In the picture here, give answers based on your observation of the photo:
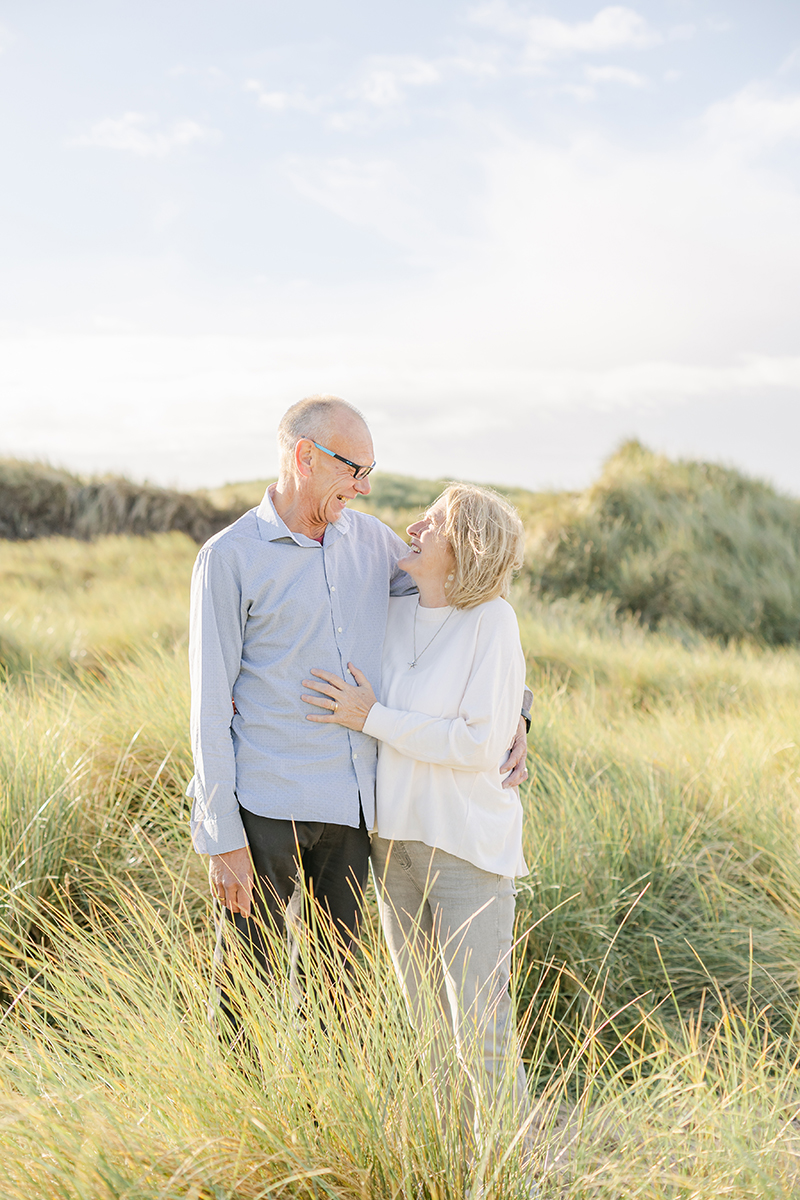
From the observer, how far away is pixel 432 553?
274 cm

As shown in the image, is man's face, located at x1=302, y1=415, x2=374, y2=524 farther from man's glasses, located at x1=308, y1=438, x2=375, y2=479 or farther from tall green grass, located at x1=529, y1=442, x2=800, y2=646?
tall green grass, located at x1=529, y1=442, x2=800, y2=646

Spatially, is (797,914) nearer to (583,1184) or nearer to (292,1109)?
(583,1184)

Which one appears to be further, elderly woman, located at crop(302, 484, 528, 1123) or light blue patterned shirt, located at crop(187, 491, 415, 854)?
light blue patterned shirt, located at crop(187, 491, 415, 854)

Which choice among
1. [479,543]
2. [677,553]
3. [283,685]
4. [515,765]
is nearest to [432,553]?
[479,543]

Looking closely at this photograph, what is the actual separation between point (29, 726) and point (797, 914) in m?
4.03

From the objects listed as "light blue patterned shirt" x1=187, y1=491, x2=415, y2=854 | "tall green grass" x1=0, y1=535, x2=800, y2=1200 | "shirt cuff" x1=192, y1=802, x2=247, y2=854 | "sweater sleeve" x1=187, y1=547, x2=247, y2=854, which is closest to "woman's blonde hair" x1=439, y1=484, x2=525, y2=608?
"light blue patterned shirt" x1=187, y1=491, x2=415, y2=854

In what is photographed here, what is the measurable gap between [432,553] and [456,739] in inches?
23.0

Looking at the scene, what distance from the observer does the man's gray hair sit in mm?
2830

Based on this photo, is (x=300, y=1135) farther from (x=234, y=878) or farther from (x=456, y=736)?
(x=456, y=736)

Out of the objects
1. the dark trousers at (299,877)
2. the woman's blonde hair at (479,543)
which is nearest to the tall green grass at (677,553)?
the dark trousers at (299,877)

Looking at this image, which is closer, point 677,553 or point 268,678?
point 268,678

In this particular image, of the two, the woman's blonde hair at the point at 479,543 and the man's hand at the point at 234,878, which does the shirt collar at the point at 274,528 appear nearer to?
the woman's blonde hair at the point at 479,543

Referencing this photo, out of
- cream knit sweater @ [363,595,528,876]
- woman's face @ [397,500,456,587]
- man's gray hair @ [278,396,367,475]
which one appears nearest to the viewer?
cream knit sweater @ [363,595,528,876]

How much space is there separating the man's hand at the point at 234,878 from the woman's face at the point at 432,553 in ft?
3.41
